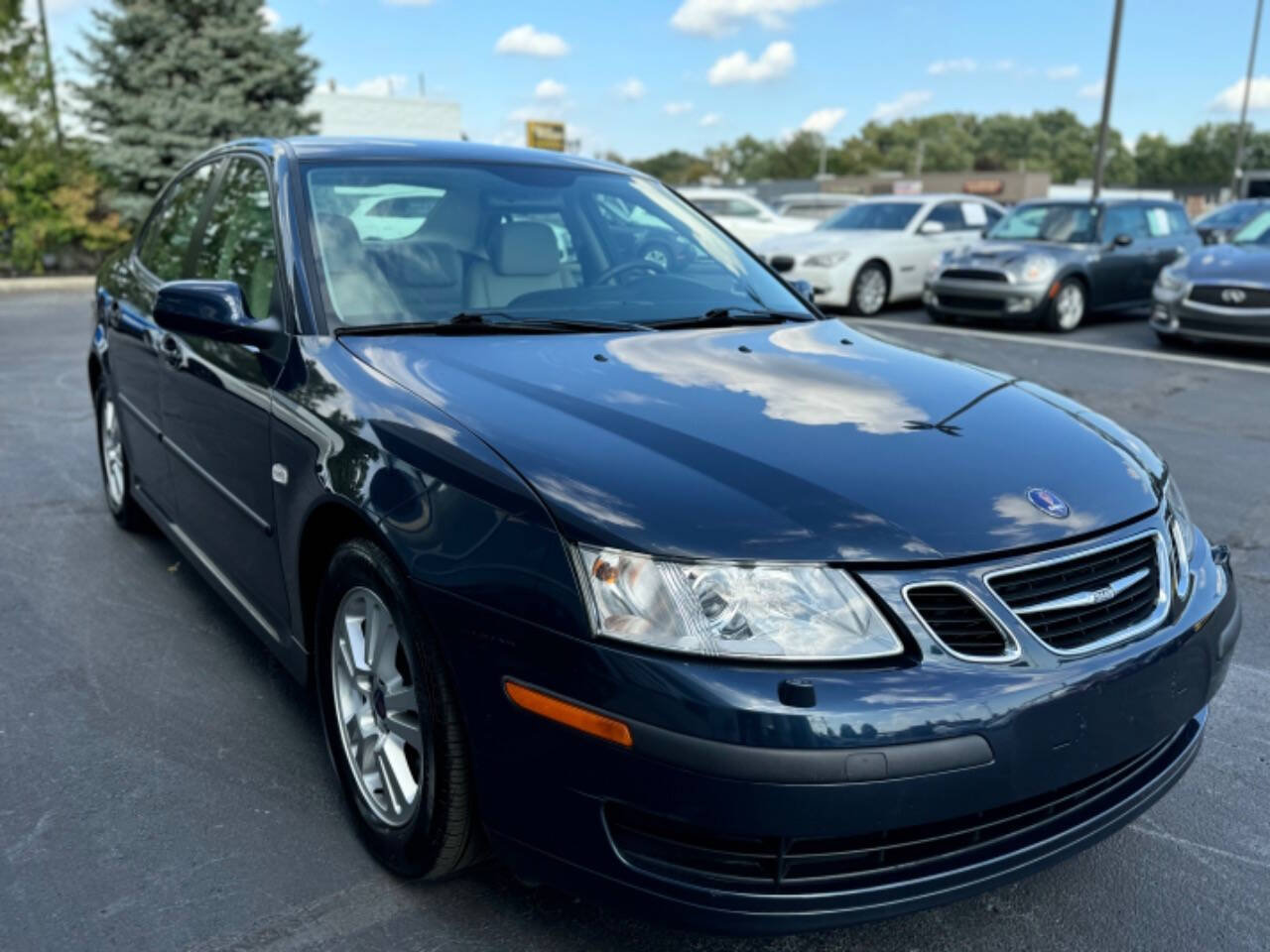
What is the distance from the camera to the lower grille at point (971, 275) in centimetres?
1162

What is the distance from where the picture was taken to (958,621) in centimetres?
185

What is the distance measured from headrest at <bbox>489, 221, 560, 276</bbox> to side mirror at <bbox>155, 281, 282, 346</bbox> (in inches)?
27.0

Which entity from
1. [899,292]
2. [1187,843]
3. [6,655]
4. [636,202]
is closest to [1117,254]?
[899,292]

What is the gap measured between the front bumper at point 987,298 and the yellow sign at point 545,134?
2016 cm

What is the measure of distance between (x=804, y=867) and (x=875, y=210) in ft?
A: 44.6

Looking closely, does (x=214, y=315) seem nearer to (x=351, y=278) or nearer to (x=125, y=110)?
(x=351, y=278)

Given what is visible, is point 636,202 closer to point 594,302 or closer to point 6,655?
point 594,302

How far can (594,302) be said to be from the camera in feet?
10.1

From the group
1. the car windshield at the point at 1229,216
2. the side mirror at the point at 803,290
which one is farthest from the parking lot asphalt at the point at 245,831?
the car windshield at the point at 1229,216

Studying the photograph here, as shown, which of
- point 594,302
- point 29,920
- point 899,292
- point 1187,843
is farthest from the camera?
point 899,292

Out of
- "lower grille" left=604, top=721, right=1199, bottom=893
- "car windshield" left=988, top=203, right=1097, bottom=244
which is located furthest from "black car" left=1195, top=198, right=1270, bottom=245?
"lower grille" left=604, top=721, right=1199, bottom=893

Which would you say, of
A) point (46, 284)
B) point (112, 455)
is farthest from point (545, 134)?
point (112, 455)

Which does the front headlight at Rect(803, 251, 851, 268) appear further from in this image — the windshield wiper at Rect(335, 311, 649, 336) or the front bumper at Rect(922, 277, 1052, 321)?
the windshield wiper at Rect(335, 311, 649, 336)

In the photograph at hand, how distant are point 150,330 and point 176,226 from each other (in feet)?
1.87
